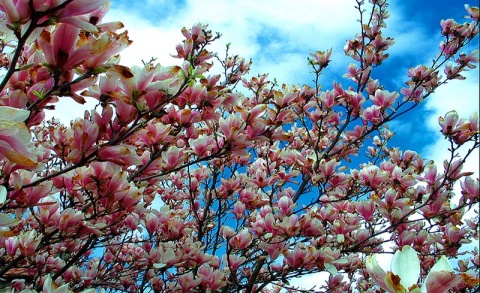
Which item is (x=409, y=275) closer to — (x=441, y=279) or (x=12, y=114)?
(x=441, y=279)

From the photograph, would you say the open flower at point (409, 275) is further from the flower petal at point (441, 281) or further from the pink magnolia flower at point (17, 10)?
the pink magnolia flower at point (17, 10)

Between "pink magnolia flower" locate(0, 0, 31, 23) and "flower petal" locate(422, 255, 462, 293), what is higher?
"pink magnolia flower" locate(0, 0, 31, 23)

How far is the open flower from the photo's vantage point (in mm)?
777

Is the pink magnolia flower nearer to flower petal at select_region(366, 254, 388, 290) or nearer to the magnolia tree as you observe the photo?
the magnolia tree

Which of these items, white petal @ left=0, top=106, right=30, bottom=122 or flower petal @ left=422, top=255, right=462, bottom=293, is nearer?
flower petal @ left=422, top=255, right=462, bottom=293

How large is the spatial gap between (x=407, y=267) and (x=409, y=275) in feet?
0.05

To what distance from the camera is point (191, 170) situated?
134 inches

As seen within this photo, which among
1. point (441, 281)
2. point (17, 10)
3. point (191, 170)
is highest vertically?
point (191, 170)

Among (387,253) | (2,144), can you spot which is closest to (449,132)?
(387,253)

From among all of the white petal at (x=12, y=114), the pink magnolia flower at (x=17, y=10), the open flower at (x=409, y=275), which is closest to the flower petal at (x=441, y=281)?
the open flower at (x=409, y=275)

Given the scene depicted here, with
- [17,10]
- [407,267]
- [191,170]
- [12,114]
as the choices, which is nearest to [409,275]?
[407,267]

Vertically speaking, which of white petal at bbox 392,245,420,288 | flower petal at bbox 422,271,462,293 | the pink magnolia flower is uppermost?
the pink magnolia flower

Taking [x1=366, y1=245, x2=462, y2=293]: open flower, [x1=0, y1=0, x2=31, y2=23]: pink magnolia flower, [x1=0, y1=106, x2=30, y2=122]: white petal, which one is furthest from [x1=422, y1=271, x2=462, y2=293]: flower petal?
[x1=0, y1=0, x2=31, y2=23]: pink magnolia flower

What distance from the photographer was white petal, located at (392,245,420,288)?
820mm
